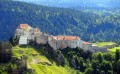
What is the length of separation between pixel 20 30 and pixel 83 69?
107ft

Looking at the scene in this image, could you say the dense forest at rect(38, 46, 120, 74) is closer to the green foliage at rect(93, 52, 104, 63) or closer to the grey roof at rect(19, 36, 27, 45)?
the green foliage at rect(93, 52, 104, 63)

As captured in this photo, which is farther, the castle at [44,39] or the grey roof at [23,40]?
the castle at [44,39]

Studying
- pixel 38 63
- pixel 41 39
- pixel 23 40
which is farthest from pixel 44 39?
pixel 38 63

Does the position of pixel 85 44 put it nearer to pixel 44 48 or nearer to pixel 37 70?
pixel 44 48

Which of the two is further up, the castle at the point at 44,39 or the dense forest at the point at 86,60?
the castle at the point at 44,39

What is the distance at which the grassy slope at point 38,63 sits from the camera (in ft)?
519

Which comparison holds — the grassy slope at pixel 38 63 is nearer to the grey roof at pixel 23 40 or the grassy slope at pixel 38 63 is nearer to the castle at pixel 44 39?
the grey roof at pixel 23 40

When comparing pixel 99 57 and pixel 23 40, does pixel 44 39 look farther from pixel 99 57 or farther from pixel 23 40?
pixel 99 57

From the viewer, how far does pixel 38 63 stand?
6476 inches

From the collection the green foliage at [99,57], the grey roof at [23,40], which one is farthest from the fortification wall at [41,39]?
the green foliage at [99,57]

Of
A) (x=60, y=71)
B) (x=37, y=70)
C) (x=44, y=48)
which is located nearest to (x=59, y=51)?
(x=44, y=48)

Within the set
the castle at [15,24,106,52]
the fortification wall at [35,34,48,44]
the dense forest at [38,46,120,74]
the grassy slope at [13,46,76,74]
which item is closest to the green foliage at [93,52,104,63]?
the dense forest at [38,46,120,74]

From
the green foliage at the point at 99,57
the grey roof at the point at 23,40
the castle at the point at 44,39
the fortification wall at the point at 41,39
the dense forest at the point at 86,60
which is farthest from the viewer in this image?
the green foliage at the point at 99,57

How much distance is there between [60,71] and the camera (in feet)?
547
